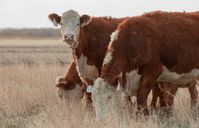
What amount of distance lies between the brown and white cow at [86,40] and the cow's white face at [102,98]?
224cm

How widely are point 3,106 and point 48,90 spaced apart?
100 inches

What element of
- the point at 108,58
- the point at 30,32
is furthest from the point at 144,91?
the point at 30,32

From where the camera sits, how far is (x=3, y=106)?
14.7 metres

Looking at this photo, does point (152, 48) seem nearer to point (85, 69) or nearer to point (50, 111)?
point (85, 69)

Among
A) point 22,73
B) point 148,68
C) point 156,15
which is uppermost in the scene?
point 156,15

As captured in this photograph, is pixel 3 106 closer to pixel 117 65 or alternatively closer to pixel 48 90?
pixel 48 90

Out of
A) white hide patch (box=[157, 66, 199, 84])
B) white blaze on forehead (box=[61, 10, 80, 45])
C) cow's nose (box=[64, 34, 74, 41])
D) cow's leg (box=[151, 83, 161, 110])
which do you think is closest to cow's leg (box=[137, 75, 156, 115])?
white hide patch (box=[157, 66, 199, 84])

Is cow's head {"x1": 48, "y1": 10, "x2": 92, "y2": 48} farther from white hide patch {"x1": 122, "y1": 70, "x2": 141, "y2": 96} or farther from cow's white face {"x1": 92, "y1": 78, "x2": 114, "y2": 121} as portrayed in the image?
cow's white face {"x1": 92, "y1": 78, "x2": 114, "y2": 121}

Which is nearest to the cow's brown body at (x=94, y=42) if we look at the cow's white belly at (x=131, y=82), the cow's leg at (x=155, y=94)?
the cow's leg at (x=155, y=94)

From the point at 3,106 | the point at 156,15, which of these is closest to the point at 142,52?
the point at 156,15

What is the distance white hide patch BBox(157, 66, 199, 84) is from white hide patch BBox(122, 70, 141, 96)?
533mm

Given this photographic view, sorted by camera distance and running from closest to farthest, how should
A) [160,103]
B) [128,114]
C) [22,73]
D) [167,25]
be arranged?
[128,114] → [167,25] → [160,103] → [22,73]

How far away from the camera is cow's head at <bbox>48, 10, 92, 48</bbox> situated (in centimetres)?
1358

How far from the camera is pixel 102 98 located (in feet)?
37.9
